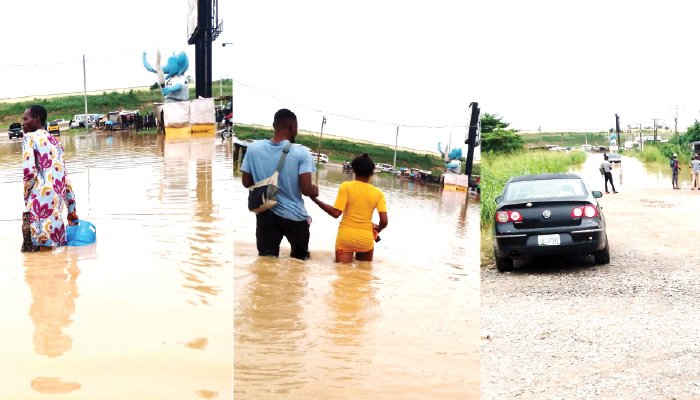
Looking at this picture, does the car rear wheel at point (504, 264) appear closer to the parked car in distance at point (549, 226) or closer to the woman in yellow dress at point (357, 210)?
the parked car in distance at point (549, 226)

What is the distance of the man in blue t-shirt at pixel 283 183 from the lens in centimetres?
408

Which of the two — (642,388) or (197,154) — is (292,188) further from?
(197,154)

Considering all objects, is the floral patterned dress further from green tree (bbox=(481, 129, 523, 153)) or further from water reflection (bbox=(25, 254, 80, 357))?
green tree (bbox=(481, 129, 523, 153))

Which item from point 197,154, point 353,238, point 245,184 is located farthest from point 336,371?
point 197,154

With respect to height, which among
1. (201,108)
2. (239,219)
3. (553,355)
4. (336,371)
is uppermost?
(201,108)

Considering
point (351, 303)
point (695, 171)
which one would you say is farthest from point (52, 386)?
point (695, 171)

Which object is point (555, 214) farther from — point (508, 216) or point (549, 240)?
point (508, 216)

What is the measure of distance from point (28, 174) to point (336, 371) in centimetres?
353

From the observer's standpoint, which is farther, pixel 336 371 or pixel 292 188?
pixel 292 188

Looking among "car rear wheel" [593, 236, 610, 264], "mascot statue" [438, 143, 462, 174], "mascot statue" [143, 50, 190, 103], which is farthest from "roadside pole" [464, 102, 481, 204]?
"mascot statue" [143, 50, 190, 103]

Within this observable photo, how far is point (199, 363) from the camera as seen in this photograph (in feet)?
9.34

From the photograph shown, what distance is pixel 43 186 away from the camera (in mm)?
5625

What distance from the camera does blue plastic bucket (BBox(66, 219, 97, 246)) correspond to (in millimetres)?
5863

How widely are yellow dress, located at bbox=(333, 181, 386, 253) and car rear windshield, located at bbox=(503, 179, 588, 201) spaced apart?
3.45 m
